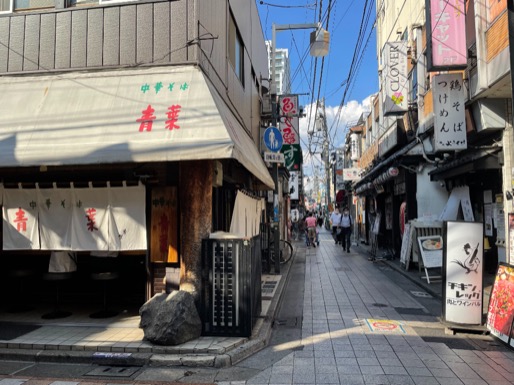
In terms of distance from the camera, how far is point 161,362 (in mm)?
5340

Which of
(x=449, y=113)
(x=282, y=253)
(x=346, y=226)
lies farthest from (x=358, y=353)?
(x=346, y=226)

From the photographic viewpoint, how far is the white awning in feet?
19.0

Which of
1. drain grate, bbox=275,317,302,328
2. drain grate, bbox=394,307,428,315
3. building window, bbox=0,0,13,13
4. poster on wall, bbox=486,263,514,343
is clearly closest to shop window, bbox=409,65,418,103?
drain grate, bbox=394,307,428,315

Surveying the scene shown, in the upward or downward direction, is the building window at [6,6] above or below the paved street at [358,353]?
above

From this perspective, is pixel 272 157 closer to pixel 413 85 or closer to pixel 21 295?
pixel 413 85

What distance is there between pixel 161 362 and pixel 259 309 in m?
2.68

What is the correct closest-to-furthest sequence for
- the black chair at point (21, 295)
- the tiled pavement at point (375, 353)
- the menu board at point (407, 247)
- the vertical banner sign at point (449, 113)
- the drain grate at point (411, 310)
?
the tiled pavement at point (375, 353)
the black chair at point (21, 295)
the drain grate at point (411, 310)
the vertical banner sign at point (449, 113)
the menu board at point (407, 247)

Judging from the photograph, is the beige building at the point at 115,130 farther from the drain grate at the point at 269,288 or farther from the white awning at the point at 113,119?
the drain grate at the point at 269,288

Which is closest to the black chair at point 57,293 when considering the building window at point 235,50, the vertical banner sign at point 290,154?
the building window at point 235,50

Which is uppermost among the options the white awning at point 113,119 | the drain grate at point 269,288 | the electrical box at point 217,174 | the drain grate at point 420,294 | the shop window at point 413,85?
the shop window at point 413,85

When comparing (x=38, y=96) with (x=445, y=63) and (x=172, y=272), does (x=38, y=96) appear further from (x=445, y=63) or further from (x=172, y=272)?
(x=445, y=63)

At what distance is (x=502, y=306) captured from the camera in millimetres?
6105

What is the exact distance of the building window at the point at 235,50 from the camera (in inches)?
403

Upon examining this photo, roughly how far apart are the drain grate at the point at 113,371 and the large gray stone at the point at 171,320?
20.2 inches
